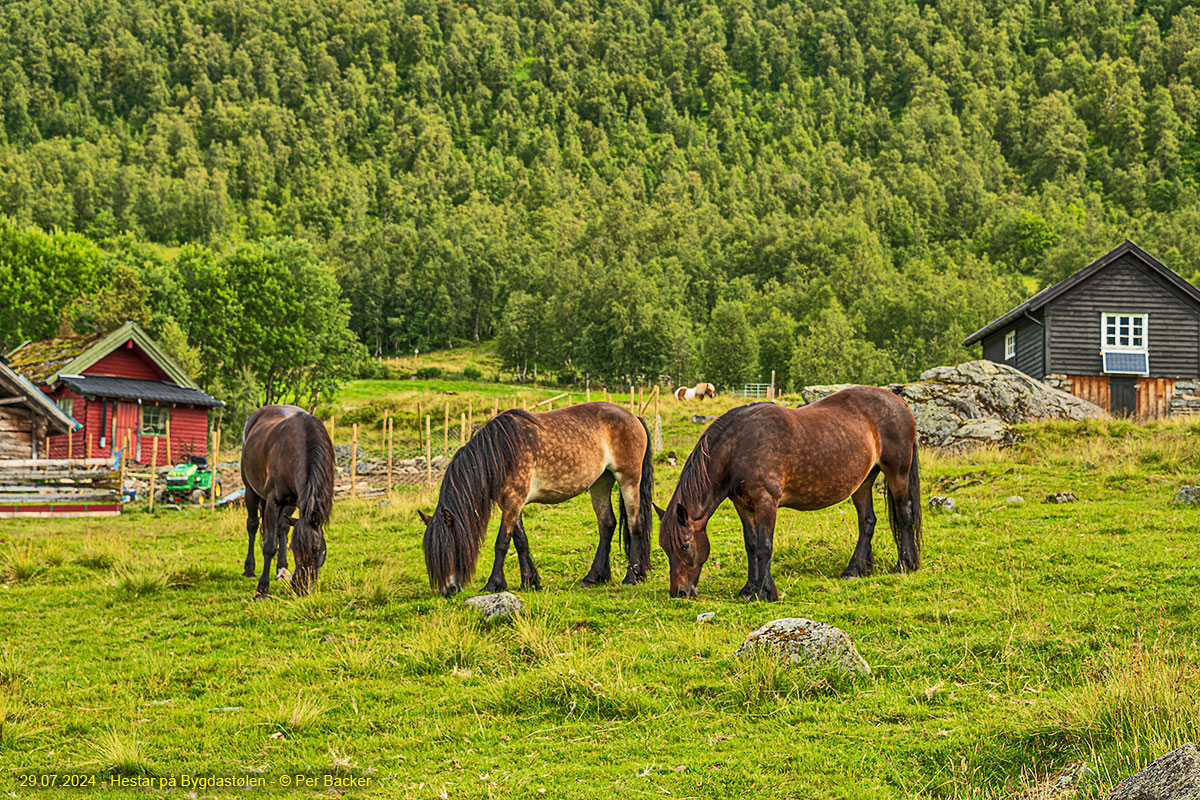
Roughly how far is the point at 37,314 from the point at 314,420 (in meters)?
62.3

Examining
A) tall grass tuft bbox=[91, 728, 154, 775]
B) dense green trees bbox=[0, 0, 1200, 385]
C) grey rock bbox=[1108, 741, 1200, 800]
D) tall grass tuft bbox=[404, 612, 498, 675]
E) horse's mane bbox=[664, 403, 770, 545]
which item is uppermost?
dense green trees bbox=[0, 0, 1200, 385]

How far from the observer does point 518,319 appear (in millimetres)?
89938

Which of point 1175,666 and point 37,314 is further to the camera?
point 37,314

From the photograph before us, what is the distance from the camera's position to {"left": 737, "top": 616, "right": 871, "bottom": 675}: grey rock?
6.62 m

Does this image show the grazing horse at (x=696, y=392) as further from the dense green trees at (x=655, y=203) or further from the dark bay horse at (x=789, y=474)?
the dark bay horse at (x=789, y=474)

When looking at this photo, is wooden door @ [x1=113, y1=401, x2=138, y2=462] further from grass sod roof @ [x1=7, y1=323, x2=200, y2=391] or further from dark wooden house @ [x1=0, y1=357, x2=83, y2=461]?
dark wooden house @ [x1=0, y1=357, x2=83, y2=461]

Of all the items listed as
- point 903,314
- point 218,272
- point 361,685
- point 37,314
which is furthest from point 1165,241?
point 361,685

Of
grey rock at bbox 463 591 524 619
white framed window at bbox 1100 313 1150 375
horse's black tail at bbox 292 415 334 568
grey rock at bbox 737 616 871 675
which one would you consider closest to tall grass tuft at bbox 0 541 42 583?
horse's black tail at bbox 292 415 334 568

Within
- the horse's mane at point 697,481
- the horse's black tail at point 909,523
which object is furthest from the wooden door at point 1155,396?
the horse's mane at point 697,481

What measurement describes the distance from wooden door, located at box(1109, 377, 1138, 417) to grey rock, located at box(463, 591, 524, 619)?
33.5 meters

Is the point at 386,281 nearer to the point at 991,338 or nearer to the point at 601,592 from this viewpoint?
the point at 991,338

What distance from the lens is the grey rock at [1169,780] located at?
345cm

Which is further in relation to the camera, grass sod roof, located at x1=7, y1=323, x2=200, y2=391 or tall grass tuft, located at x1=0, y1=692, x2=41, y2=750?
grass sod roof, located at x1=7, y1=323, x2=200, y2=391

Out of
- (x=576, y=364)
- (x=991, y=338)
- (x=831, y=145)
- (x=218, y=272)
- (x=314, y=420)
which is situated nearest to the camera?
(x=314, y=420)
